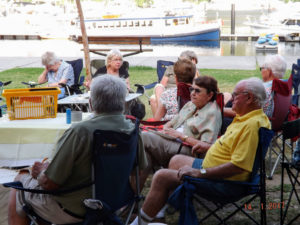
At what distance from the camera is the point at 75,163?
240cm

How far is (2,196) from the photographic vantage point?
387 centimetres

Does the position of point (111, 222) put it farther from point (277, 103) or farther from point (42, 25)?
point (42, 25)

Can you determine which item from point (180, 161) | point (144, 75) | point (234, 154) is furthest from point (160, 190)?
point (144, 75)

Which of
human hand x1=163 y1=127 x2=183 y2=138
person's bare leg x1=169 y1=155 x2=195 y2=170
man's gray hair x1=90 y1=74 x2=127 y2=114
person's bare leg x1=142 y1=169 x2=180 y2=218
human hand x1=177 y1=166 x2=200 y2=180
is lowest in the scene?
person's bare leg x1=142 y1=169 x2=180 y2=218

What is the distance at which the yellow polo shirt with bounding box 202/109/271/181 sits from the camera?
2.74 meters

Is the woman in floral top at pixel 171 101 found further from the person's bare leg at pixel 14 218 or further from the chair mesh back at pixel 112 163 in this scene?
the person's bare leg at pixel 14 218

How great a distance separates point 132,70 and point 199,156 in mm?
8629

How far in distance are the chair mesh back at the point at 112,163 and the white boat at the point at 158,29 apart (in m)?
32.4

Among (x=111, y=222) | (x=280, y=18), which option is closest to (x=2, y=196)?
(x=111, y=222)

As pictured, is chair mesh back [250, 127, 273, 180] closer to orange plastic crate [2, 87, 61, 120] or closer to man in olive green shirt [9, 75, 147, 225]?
man in olive green shirt [9, 75, 147, 225]

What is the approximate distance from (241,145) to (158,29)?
3353 cm

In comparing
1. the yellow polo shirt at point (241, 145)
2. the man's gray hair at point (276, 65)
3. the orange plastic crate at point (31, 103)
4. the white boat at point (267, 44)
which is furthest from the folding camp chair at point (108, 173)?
Answer: the white boat at point (267, 44)

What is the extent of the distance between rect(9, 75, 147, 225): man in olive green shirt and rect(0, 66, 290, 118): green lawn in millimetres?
6387

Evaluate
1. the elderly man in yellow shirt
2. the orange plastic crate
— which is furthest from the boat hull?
the elderly man in yellow shirt
